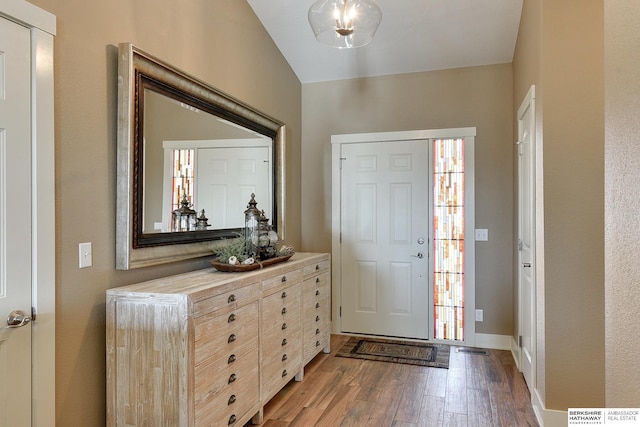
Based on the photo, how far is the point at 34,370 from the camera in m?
1.72

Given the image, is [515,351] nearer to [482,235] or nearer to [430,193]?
[482,235]

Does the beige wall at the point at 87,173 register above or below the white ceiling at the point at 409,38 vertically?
below

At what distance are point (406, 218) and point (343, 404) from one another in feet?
6.77

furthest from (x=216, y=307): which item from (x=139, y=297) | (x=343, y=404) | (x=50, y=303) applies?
(x=343, y=404)

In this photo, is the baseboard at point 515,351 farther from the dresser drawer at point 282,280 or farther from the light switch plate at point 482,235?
the dresser drawer at point 282,280

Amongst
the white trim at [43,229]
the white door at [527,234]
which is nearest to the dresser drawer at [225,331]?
the white trim at [43,229]

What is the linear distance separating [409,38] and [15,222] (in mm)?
3468

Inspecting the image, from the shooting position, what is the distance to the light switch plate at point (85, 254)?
1947mm

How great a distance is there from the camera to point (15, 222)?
5.44 ft

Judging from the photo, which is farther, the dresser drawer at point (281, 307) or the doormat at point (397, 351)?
the doormat at point (397, 351)

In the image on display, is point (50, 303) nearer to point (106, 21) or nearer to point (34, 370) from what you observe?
point (34, 370)

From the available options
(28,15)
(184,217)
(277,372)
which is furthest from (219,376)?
(28,15)

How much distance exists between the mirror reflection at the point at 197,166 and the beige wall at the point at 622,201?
2.15 metres

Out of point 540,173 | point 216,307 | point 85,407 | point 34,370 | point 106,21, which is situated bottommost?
point 85,407
